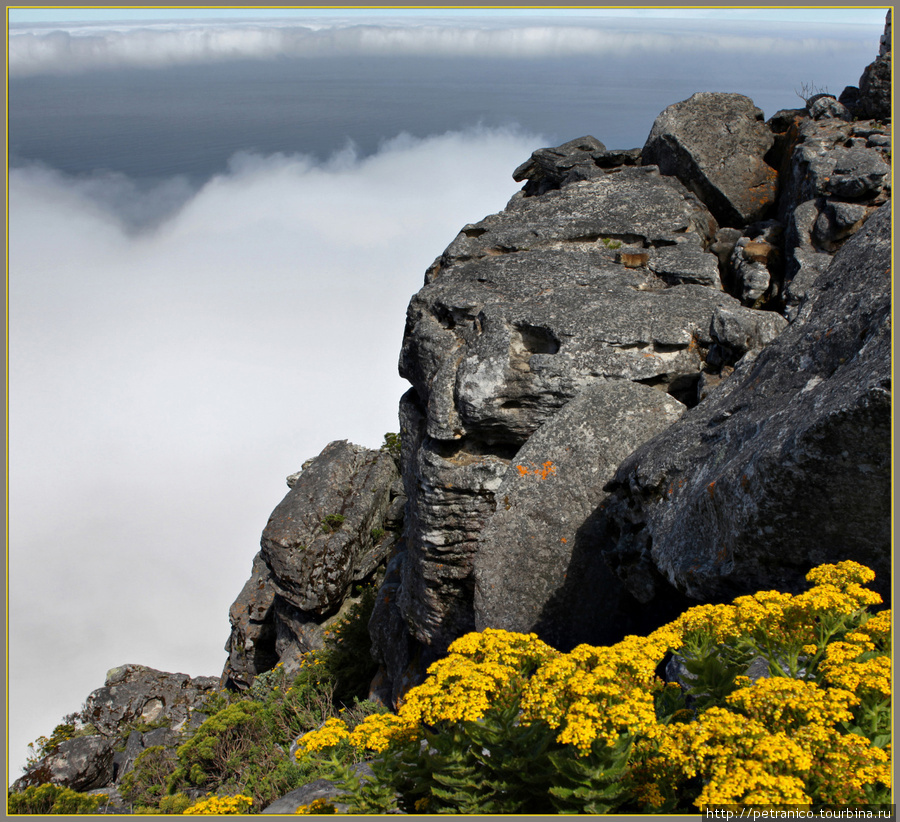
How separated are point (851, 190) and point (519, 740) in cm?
1413

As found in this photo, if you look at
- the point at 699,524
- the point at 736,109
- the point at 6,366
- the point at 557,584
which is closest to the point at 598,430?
the point at 557,584

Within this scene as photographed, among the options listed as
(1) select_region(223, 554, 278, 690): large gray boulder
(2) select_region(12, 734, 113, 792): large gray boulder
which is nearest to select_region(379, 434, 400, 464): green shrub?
(1) select_region(223, 554, 278, 690): large gray boulder

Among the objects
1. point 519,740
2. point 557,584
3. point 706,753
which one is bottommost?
point 557,584

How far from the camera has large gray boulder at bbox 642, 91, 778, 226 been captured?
17906 millimetres

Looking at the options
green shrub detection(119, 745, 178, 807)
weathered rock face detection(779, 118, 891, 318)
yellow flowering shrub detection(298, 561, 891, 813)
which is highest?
weathered rock face detection(779, 118, 891, 318)

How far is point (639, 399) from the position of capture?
11.3 m

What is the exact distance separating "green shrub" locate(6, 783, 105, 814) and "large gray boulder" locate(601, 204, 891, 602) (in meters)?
13.6

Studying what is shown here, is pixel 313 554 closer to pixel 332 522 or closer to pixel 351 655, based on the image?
pixel 332 522

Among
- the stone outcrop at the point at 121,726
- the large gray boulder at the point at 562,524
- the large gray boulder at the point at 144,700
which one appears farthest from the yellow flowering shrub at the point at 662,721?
the large gray boulder at the point at 144,700

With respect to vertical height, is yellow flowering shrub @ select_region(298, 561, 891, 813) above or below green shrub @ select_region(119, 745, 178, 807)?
above

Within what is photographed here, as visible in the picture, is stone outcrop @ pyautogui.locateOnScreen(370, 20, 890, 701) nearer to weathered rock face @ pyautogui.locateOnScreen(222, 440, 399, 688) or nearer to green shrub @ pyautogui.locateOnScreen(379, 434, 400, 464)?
weathered rock face @ pyautogui.locateOnScreen(222, 440, 399, 688)

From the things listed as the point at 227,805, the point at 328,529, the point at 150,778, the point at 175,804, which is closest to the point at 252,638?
the point at 328,529

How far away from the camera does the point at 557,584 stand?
10.3m

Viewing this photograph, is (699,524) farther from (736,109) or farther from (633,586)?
(736,109)
